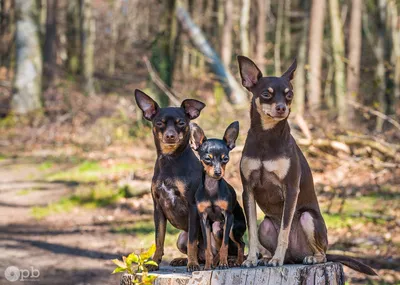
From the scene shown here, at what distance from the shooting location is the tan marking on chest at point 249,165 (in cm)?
490

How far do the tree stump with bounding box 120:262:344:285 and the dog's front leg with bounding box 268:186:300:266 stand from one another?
9cm

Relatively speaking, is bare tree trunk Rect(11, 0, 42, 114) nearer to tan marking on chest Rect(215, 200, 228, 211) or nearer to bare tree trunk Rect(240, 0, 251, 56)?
bare tree trunk Rect(240, 0, 251, 56)

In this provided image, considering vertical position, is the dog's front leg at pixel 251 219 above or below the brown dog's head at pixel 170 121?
below

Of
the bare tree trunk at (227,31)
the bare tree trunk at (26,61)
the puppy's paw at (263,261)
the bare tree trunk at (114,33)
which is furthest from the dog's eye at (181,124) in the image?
the bare tree trunk at (114,33)

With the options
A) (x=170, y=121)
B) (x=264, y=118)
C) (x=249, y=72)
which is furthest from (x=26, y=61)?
(x=264, y=118)

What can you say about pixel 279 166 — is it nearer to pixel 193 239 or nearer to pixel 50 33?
pixel 193 239

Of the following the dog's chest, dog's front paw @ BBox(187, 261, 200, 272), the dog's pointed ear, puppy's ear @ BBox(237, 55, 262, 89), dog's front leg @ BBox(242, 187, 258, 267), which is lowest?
dog's front paw @ BBox(187, 261, 200, 272)

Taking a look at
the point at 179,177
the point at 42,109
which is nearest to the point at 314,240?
the point at 179,177

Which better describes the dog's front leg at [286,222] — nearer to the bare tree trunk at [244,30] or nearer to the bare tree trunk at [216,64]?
the bare tree trunk at [216,64]

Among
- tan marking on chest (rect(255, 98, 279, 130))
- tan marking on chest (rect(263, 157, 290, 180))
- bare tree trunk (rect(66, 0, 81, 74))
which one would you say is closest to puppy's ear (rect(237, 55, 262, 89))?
tan marking on chest (rect(255, 98, 279, 130))

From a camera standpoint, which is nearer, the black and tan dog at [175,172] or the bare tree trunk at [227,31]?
the black and tan dog at [175,172]

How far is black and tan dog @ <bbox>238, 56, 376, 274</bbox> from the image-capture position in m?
4.84

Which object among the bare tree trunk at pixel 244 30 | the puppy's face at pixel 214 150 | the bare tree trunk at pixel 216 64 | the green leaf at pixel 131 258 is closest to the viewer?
the green leaf at pixel 131 258

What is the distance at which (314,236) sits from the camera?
5180 mm
